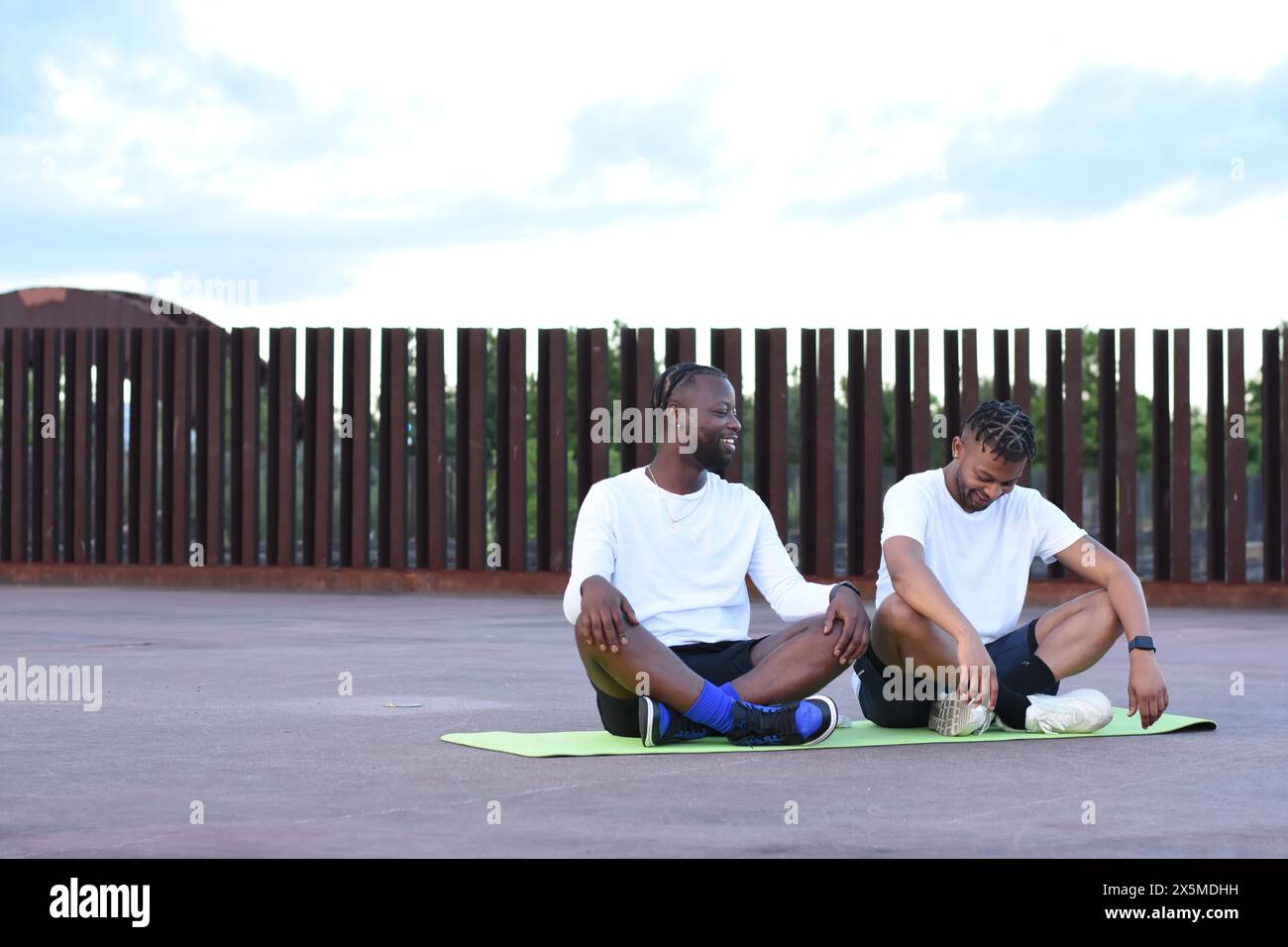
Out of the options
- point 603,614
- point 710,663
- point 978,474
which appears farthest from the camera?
point 978,474

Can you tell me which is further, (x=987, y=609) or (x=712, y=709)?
(x=987, y=609)

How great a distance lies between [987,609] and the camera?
6863mm

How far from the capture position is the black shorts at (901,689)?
6.94 metres

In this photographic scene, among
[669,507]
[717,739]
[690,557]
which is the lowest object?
Result: [717,739]

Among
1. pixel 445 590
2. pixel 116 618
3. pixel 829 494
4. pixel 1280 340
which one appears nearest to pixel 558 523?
pixel 445 590

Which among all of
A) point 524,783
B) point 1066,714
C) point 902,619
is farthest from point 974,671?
point 524,783

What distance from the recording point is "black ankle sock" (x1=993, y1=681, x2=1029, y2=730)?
6855 millimetres

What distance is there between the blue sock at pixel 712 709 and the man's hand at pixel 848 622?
1.40ft

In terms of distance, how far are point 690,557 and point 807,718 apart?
0.71m

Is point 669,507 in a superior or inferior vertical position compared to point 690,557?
superior

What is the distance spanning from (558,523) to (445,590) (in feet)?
4.38

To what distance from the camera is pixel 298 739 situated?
679 cm

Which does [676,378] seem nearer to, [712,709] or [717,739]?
[712,709]
